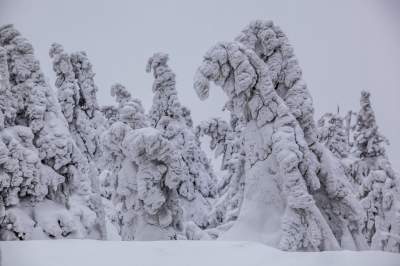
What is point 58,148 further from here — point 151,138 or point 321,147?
point 321,147

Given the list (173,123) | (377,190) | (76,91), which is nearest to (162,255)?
(377,190)

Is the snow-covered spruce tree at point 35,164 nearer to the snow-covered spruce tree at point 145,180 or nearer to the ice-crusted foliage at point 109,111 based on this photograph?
the snow-covered spruce tree at point 145,180

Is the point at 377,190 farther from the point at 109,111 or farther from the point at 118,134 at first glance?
the point at 109,111

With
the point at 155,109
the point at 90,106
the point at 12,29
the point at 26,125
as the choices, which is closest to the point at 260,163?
the point at 26,125

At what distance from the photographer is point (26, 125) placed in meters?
13.1

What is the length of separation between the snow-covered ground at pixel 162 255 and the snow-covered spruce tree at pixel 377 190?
46.5 ft

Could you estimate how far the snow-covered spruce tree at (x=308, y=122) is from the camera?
12.0m

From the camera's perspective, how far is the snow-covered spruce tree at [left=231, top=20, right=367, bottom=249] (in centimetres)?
1200

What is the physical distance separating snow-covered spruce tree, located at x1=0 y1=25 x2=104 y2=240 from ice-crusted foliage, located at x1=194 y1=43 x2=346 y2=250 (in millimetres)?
4895

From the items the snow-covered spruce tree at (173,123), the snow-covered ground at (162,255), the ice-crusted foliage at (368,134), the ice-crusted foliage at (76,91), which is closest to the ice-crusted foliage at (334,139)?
the ice-crusted foliage at (368,134)

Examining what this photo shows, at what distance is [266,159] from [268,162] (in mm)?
104

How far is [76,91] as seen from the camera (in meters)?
23.0

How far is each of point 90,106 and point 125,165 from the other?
1363 cm

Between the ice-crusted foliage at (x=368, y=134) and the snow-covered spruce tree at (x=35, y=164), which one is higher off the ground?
the ice-crusted foliage at (x=368, y=134)
